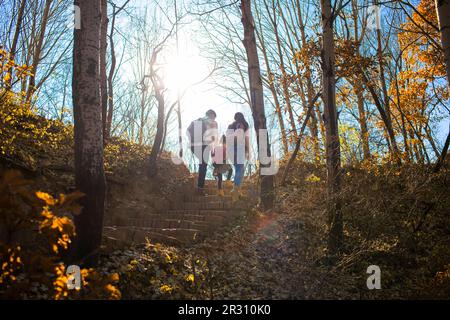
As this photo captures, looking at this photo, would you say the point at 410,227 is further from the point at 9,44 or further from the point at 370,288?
the point at 9,44

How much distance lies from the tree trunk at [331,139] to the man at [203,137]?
10.9 feet

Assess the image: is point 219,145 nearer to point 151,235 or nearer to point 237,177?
point 237,177

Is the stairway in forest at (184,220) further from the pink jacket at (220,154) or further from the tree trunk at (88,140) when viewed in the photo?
the pink jacket at (220,154)

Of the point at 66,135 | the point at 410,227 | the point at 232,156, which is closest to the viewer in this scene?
the point at 410,227

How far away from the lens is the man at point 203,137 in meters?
8.53

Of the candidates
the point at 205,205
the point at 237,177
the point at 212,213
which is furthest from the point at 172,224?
the point at 237,177

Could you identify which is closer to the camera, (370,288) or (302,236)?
(370,288)

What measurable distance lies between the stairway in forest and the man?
0.97 m

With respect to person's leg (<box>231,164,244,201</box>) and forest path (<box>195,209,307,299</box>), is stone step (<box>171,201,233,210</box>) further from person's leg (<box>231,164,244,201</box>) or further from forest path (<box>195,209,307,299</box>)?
person's leg (<box>231,164,244,201</box>)

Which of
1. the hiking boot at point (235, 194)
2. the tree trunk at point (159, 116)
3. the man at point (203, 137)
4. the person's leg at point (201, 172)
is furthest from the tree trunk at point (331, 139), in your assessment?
the tree trunk at point (159, 116)

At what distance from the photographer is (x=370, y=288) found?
196 inches

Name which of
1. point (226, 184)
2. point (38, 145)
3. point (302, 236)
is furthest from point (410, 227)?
point (38, 145)
